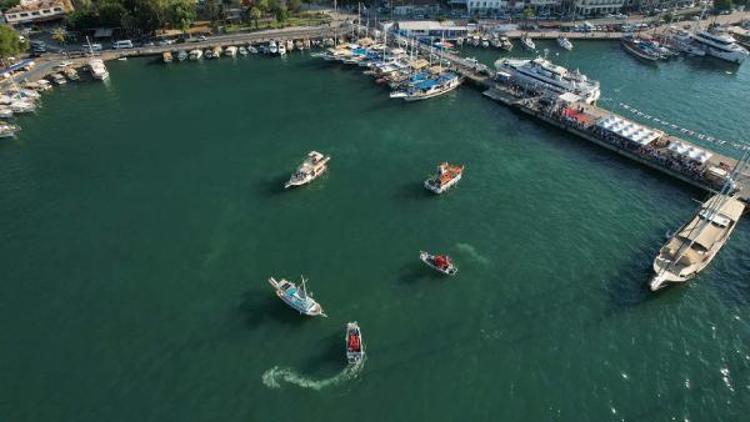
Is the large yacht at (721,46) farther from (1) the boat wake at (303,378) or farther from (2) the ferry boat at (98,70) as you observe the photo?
(2) the ferry boat at (98,70)

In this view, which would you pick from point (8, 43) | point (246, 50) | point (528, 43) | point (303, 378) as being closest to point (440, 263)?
point (303, 378)

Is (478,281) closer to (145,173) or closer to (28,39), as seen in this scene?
(145,173)

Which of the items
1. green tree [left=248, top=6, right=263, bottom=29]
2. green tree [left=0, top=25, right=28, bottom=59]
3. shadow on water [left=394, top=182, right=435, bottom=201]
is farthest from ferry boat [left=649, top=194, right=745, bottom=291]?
green tree [left=0, top=25, right=28, bottom=59]

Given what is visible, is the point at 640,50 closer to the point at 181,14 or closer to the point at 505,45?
the point at 505,45

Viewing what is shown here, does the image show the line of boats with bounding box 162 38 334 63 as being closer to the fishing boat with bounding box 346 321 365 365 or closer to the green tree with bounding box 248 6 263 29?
the green tree with bounding box 248 6 263 29

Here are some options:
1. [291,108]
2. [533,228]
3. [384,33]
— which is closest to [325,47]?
[384,33]

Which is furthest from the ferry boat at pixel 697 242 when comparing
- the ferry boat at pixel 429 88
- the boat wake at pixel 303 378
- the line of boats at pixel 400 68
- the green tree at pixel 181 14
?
the green tree at pixel 181 14
